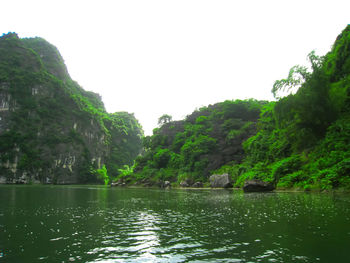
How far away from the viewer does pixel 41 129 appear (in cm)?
11556

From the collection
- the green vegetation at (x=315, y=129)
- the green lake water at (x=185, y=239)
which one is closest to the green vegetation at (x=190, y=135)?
the green vegetation at (x=315, y=129)

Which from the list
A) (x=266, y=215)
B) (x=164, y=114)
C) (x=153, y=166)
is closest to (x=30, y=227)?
(x=266, y=215)

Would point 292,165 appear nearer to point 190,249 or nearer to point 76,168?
point 190,249

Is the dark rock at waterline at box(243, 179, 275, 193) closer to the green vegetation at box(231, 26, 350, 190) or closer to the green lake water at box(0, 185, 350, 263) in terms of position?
the green vegetation at box(231, 26, 350, 190)

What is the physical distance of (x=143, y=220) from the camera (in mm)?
11312

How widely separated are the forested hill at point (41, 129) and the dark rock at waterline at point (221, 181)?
8455 centimetres

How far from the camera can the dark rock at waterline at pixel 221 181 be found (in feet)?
131

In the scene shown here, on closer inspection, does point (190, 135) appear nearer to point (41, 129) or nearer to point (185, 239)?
point (185, 239)

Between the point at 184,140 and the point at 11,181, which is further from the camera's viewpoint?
the point at 11,181

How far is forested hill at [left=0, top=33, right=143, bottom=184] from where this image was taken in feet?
339

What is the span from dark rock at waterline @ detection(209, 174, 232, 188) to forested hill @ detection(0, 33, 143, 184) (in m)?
84.5

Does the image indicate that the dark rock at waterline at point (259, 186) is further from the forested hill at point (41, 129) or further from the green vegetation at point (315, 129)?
the forested hill at point (41, 129)

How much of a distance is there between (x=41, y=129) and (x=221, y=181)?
10291 centimetres

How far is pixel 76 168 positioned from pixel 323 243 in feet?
410
